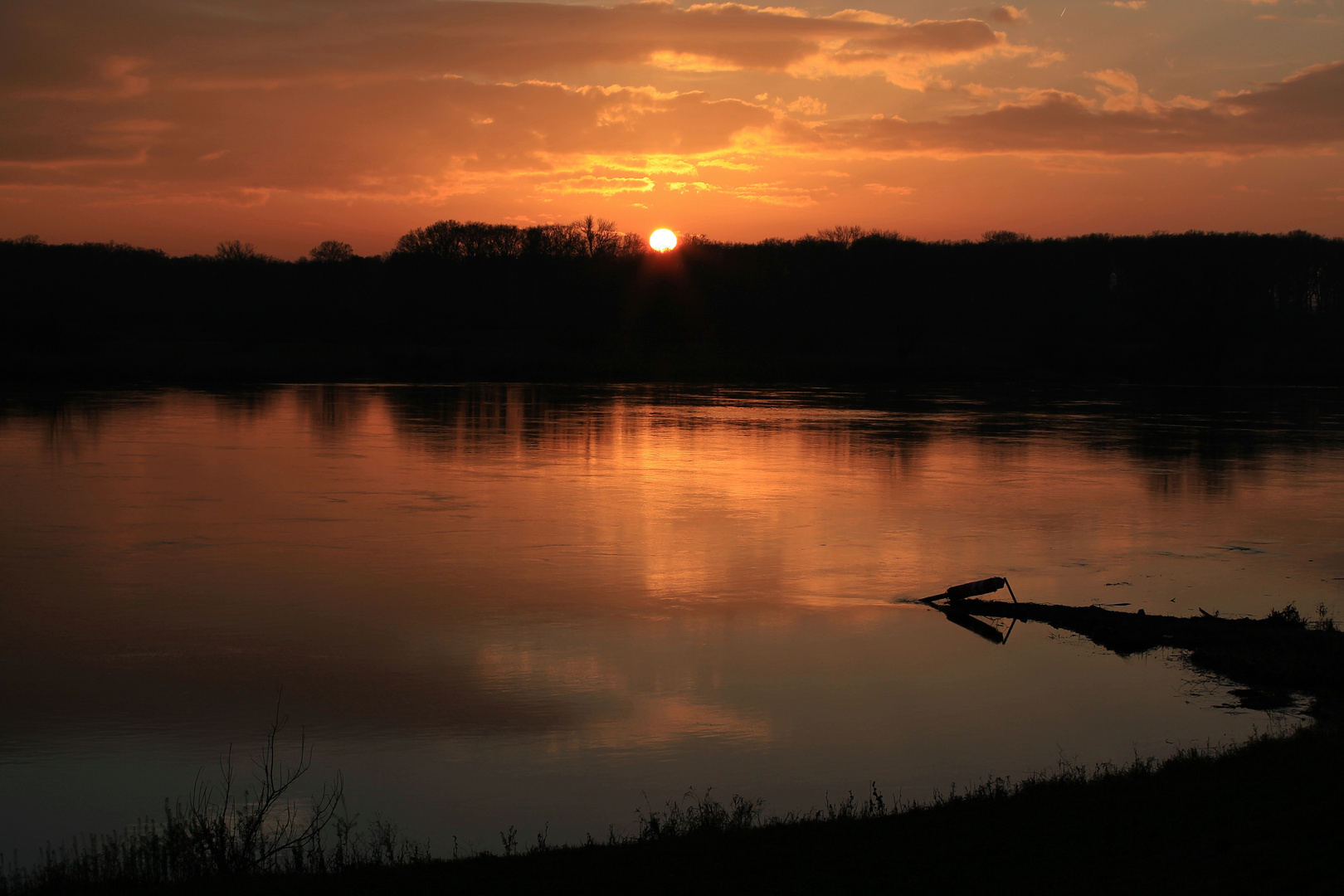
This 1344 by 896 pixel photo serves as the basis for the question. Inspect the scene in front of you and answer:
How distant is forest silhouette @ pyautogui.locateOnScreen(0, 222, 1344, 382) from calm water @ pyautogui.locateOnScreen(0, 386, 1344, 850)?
128ft

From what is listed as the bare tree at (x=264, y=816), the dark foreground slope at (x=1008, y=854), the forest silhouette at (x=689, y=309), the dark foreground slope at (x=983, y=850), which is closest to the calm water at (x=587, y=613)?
the bare tree at (x=264, y=816)

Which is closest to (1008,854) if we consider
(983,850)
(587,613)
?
(983,850)

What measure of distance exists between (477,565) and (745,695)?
565 centimetres

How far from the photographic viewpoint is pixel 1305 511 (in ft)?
65.4

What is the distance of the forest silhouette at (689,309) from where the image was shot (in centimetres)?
6612

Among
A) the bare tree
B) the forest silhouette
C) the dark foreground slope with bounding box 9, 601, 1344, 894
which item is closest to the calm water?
the bare tree

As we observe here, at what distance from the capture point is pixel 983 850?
6129mm

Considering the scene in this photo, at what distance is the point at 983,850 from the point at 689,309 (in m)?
76.9

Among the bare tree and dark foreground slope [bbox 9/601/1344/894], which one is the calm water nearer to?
the bare tree

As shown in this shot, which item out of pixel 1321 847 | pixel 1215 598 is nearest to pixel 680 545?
pixel 1215 598

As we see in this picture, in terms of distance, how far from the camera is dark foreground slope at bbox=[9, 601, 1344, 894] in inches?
223

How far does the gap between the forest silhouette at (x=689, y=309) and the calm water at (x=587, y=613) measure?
128 feet

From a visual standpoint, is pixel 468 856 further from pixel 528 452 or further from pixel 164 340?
pixel 164 340

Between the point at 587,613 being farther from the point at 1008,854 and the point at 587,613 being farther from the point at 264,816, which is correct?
the point at 1008,854
